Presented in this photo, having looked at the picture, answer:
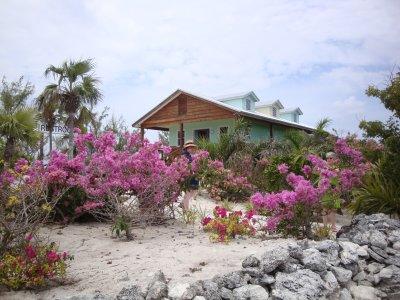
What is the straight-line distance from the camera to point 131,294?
3.99 m

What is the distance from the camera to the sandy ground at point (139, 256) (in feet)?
15.5

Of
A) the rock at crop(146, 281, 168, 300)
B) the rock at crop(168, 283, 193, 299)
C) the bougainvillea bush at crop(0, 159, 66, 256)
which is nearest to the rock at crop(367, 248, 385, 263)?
the rock at crop(168, 283, 193, 299)

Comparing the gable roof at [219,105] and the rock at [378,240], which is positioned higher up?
the gable roof at [219,105]

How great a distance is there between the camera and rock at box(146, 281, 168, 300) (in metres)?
4.00

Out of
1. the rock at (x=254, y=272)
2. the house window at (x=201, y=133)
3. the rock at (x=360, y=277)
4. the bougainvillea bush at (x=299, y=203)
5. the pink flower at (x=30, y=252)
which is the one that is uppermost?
the house window at (x=201, y=133)

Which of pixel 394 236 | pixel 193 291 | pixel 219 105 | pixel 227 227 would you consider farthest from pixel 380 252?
pixel 219 105

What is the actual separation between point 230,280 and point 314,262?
1135 millimetres

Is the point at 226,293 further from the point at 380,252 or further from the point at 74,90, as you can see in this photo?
the point at 74,90

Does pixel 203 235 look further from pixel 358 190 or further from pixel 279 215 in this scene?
pixel 358 190

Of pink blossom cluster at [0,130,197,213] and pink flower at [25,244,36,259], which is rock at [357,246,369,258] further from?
pink flower at [25,244,36,259]

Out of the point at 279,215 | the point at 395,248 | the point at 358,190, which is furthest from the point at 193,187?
the point at 395,248

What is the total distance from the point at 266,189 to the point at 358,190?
A: 14.9ft

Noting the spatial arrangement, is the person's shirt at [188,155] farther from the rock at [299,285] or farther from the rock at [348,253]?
the rock at [299,285]

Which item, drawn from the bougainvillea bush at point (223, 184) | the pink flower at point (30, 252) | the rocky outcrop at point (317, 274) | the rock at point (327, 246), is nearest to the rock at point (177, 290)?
the rocky outcrop at point (317, 274)
